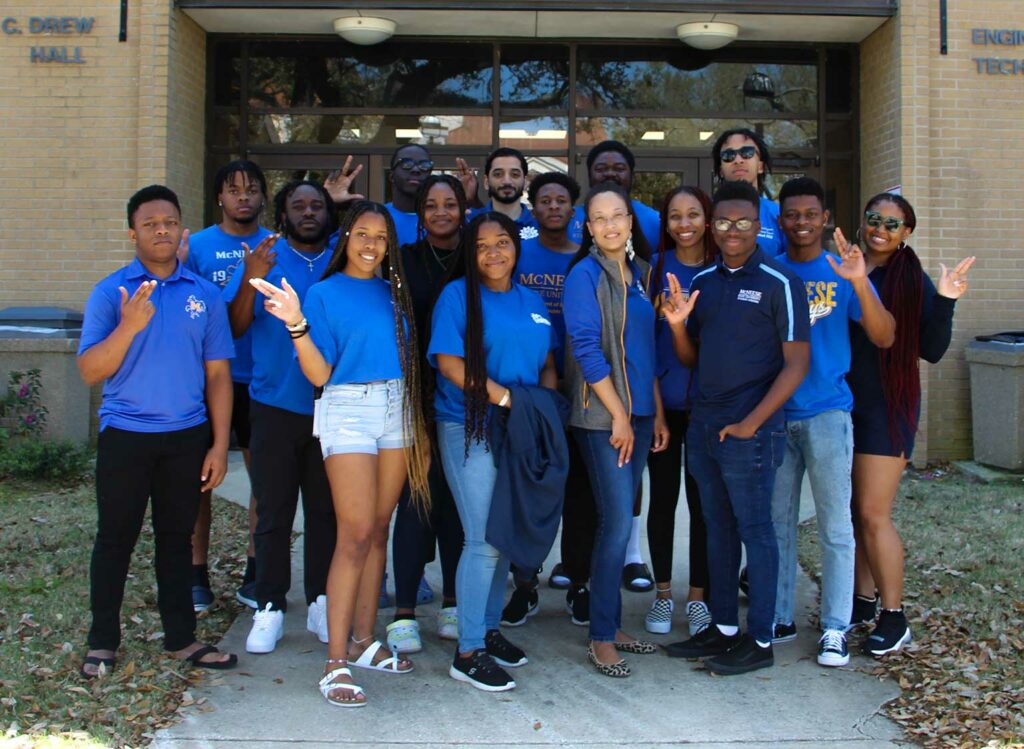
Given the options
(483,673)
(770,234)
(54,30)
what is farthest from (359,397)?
(54,30)

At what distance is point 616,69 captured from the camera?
32.2 feet

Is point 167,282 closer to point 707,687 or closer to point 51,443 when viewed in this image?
point 707,687

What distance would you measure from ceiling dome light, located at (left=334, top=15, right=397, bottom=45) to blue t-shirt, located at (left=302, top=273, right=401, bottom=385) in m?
5.76

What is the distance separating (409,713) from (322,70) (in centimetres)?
738

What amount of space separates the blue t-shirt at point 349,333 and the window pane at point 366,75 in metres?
6.18

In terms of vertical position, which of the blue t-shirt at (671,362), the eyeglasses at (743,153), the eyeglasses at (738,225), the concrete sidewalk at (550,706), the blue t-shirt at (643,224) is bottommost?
the concrete sidewalk at (550,706)

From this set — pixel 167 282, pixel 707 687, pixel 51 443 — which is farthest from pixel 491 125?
pixel 707 687

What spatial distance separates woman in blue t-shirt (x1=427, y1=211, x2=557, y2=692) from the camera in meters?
4.03

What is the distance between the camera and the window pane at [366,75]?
A: 973cm

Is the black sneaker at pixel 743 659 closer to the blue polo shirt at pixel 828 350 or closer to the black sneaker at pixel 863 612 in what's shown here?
the black sneaker at pixel 863 612

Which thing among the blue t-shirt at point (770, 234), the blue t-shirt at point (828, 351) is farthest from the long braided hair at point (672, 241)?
the blue t-shirt at point (828, 351)

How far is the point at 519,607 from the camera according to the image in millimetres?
4941

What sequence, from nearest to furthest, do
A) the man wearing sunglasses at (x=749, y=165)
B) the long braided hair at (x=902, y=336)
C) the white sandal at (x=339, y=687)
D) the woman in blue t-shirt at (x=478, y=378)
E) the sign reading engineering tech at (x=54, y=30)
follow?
the white sandal at (x=339, y=687)
the woman in blue t-shirt at (x=478, y=378)
the long braided hair at (x=902, y=336)
the man wearing sunglasses at (x=749, y=165)
the sign reading engineering tech at (x=54, y=30)

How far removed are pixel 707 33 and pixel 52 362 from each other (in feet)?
20.8
